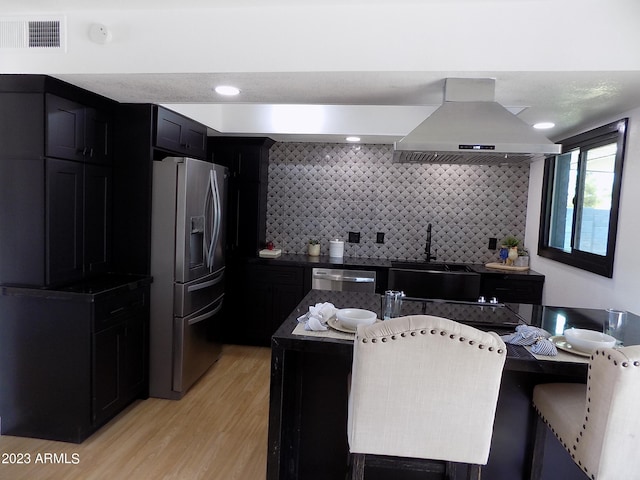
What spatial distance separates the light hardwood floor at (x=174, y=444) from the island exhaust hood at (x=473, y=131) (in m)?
2.03

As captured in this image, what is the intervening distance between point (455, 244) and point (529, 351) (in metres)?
2.86

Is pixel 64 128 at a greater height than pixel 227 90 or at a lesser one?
lesser

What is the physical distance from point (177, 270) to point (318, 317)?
1552 mm

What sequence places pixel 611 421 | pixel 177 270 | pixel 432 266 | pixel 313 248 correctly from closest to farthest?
pixel 611 421 → pixel 177 270 → pixel 432 266 → pixel 313 248

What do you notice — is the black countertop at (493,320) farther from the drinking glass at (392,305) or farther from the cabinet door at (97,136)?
the cabinet door at (97,136)

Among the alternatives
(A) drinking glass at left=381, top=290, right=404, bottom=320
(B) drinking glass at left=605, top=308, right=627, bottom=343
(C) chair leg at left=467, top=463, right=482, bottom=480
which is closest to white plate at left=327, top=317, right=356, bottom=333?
(A) drinking glass at left=381, top=290, right=404, bottom=320

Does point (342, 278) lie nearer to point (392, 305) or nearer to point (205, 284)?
point (205, 284)

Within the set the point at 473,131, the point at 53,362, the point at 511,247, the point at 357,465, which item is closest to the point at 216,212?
the point at 53,362

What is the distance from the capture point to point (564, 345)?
186 centimetres

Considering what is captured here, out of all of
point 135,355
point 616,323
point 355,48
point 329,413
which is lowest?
point 135,355

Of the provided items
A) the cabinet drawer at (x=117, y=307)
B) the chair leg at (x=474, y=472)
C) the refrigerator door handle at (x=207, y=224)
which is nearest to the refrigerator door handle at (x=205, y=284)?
the refrigerator door handle at (x=207, y=224)

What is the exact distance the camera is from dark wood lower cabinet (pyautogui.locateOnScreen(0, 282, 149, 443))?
254cm

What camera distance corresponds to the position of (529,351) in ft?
5.86

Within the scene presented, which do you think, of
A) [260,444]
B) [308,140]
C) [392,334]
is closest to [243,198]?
[308,140]
